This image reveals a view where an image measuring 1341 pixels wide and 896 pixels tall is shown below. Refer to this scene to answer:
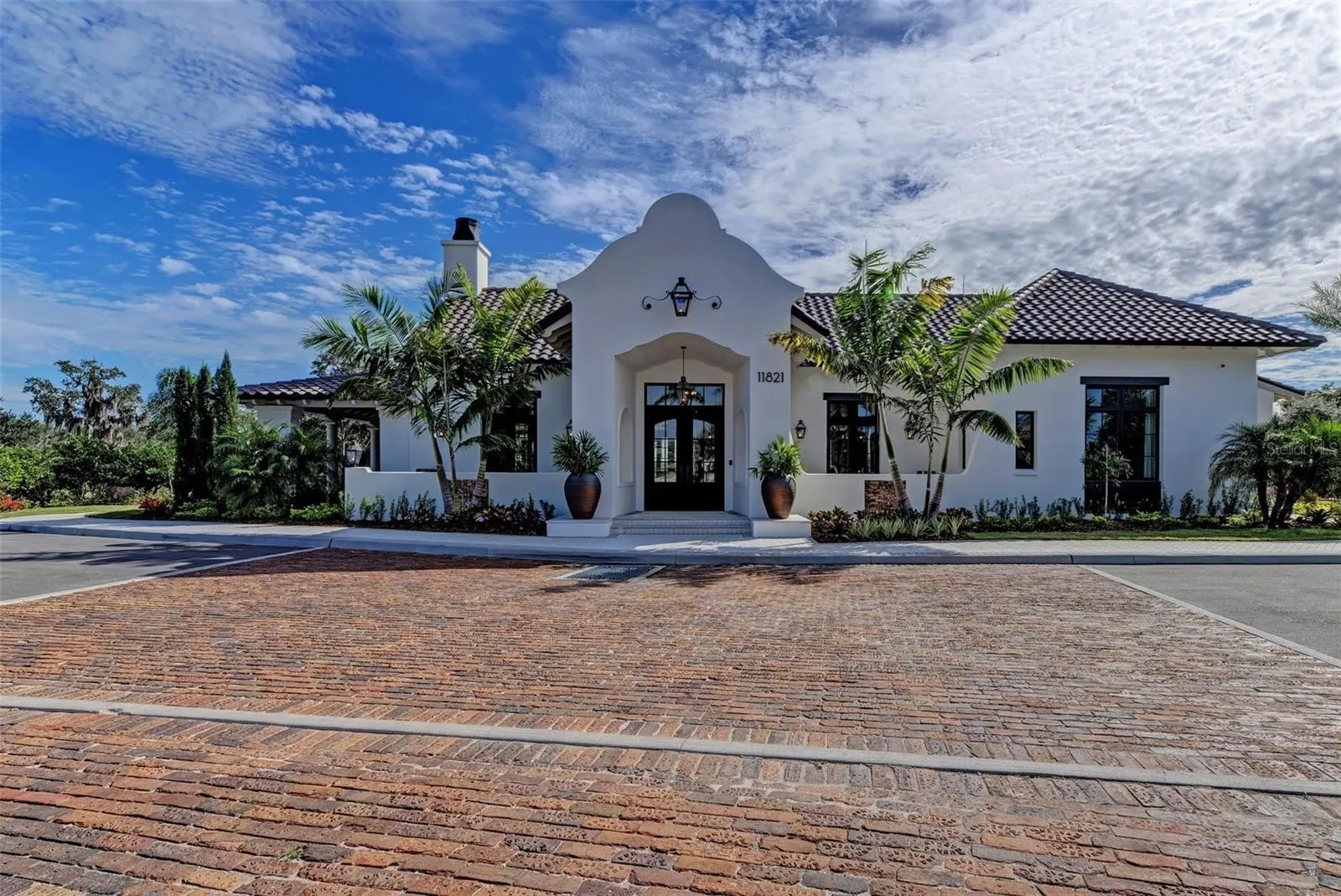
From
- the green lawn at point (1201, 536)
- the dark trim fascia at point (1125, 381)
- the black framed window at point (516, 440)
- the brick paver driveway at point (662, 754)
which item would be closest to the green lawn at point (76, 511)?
the black framed window at point (516, 440)

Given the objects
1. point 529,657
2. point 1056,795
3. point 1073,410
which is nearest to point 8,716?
point 529,657

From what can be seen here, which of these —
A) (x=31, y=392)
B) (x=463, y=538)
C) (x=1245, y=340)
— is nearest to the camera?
(x=463, y=538)

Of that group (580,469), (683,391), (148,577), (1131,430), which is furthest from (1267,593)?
(148,577)

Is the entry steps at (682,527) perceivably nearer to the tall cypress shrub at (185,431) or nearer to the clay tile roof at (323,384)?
the clay tile roof at (323,384)

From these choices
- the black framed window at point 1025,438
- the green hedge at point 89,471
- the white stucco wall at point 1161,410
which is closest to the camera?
the white stucco wall at point 1161,410

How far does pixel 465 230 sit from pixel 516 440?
7.75m

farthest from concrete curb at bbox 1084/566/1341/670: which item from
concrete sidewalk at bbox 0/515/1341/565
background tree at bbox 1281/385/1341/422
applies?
background tree at bbox 1281/385/1341/422

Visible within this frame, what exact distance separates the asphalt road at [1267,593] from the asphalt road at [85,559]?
562 inches

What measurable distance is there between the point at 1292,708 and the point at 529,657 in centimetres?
564

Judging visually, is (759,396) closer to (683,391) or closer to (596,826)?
(683,391)

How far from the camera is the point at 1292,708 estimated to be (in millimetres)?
4930

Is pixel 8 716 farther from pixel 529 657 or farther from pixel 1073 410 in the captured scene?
pixel 1073 410

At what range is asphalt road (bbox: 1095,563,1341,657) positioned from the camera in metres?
7.29

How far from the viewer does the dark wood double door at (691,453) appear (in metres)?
17.7
